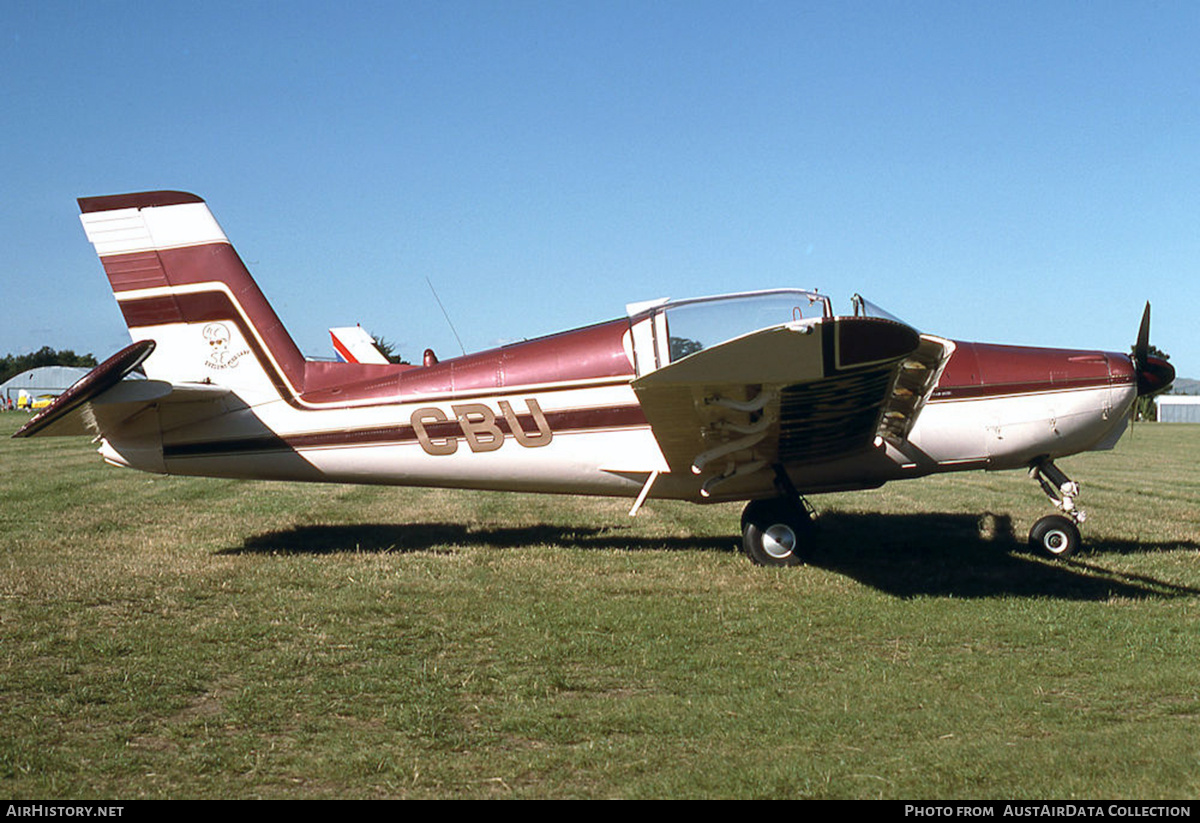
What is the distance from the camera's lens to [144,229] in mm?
7898

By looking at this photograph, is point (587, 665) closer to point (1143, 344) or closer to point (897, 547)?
point (897, 547)

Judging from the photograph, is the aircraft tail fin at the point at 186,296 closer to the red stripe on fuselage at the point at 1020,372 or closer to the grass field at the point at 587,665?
the grass field at the point at 587,665

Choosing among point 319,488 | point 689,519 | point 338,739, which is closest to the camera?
point 338,739

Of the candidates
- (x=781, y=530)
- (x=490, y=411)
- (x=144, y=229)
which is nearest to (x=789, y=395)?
(x=781, y=530)

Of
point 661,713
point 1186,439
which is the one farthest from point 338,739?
point 1186,439

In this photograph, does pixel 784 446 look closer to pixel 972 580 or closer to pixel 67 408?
pixel 972 580

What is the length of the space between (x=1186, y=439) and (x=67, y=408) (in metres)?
35.4

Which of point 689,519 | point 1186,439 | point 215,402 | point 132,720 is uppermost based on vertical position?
point 215,402

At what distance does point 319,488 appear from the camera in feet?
48.2

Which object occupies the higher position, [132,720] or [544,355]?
[544,355]

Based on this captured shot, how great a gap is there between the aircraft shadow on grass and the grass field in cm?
5

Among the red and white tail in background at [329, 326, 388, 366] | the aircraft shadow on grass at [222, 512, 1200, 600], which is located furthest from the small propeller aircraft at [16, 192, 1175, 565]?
the red and white tail in background at [329, 326, 388, 366]

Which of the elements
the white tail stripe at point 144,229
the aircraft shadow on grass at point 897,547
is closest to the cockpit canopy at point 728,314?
the aircraft shadow on grass at point 897,547

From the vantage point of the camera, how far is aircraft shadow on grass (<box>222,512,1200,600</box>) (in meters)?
6.93
